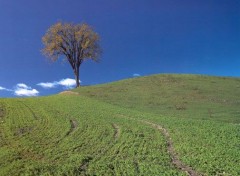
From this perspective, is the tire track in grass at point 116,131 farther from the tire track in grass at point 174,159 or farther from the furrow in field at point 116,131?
the tire track in grass at point 174,159

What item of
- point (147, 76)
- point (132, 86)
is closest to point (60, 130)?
point (132, 86)

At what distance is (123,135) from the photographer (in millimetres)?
34219

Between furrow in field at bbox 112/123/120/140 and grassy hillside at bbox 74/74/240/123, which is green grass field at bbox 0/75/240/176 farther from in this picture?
grassy hillside at bbox 74/74/240/123

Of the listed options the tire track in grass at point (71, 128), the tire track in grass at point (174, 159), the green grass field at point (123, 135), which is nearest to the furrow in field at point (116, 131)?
the green grass field at point (123, 135)

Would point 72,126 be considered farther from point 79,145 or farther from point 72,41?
point 72,41

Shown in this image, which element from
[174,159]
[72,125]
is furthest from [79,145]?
[174,159]

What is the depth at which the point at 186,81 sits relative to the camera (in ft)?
263

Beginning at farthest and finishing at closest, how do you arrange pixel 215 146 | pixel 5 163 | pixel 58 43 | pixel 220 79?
pixel 58 43
pixel 220 79
pixel 215 146
pixel 5 163

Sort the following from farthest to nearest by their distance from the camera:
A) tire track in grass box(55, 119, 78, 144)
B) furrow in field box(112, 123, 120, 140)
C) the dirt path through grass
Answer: the dirt path through grass < furrow in field box(112, 123, 120, 140) < tire track in grass box(55, 119, 78, 144)

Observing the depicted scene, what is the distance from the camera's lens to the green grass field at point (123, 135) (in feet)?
80.0

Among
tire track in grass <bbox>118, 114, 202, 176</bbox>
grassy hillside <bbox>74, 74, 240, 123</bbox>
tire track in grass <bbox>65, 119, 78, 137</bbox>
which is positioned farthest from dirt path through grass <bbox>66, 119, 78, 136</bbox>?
grassy hillside <bbox>74, 74, 240, 123</bbox>

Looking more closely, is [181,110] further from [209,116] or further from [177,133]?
[177,133]

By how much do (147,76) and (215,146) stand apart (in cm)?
5928

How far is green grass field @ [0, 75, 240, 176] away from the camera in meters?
24.4
